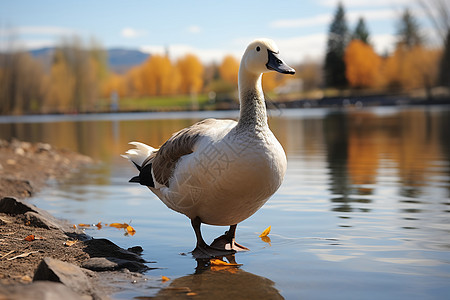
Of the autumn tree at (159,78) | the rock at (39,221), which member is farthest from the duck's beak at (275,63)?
the autumn tree at (159,78)

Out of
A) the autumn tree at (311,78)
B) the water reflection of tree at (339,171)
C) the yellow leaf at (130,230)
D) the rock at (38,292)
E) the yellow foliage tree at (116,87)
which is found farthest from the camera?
the yellow foliage tree at (116,87)

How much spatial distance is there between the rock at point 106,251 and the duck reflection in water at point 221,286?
646 mm

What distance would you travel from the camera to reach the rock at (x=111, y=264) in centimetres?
474

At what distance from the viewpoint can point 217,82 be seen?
14288 centimetres

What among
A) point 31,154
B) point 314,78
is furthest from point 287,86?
point 31,154

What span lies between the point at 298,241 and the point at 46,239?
8.34 feet

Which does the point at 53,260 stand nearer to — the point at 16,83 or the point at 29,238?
the point at 29,238

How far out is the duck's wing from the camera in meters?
5.16

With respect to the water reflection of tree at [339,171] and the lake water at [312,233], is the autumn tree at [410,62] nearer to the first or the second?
the water reflection of tree at [339,171]

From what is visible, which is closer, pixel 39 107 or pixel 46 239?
pixel 46 239

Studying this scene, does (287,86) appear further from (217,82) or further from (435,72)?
(435,72)

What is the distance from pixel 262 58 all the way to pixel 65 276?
2488 mm

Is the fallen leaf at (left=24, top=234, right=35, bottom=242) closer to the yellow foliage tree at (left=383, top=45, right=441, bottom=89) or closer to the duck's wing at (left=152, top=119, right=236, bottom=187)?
the duck's wing at (left=152, top=119, right=236, bottom=187)

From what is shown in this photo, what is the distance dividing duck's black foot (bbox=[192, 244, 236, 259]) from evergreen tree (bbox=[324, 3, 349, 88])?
93582mm
